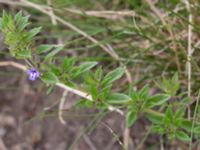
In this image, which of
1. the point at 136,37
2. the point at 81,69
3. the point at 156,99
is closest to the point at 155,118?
the point at 156,99

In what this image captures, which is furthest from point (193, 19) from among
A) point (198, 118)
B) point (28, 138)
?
point (28, 138)

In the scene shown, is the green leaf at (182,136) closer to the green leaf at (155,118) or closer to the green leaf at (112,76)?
the green leaf at (155,118)

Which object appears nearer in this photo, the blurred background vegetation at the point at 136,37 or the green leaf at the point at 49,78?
the green leaf at the point at 49,78

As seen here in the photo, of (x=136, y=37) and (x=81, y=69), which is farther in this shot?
(x=136, y=37)

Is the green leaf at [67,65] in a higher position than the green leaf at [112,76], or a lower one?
higher

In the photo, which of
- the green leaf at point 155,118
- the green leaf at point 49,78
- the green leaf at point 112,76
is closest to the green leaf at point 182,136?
the green leaf at point 155,118

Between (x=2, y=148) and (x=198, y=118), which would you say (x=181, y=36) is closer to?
(x=198, y=118)

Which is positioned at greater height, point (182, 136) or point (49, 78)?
point (49, 78)

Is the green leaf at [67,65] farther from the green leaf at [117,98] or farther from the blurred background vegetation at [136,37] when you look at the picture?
the blurred background vegetation at [136,37]

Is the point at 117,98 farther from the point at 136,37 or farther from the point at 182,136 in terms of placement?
the point at 136,37

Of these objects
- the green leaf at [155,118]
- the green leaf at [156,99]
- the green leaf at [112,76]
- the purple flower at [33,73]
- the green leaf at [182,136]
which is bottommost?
the green leaf at [182,136]
